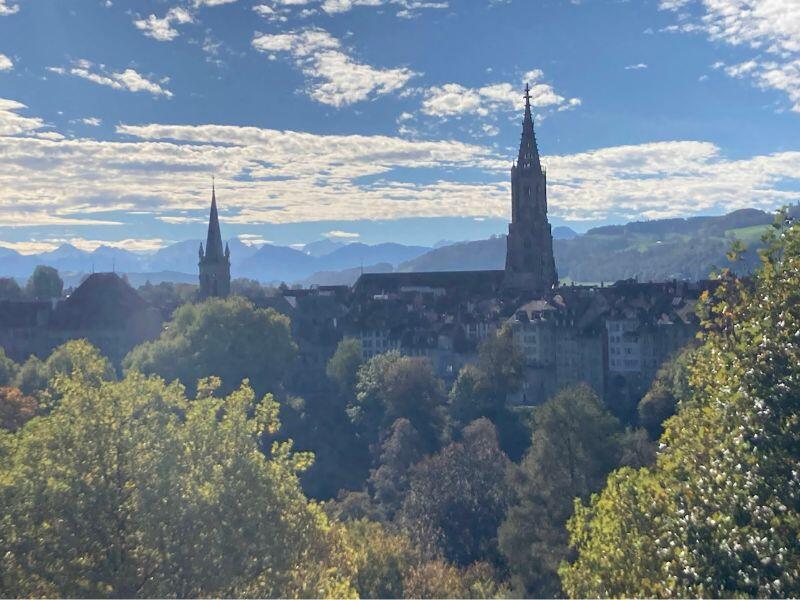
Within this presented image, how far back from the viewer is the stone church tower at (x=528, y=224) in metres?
125

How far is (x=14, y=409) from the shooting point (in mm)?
55750

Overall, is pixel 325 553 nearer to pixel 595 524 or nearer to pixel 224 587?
pixel 224 587

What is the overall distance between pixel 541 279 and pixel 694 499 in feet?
356

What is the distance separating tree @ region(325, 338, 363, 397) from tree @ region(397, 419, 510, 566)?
35.3m

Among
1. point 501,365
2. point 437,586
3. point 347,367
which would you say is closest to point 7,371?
point 347,367

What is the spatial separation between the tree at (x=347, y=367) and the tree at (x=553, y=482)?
134 ft

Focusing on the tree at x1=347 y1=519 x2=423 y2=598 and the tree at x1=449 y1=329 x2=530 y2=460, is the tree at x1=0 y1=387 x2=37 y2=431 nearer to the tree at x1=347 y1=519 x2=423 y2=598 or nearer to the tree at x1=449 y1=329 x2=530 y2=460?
the tree at x1=347 y1=519 x2=423 y2=598

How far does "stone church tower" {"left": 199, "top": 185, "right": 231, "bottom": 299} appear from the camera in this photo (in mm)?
137375

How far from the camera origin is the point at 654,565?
57.9 ft

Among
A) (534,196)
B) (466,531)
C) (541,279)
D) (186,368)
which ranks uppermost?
(534,196)

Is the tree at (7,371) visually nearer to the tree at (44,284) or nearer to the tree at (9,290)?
the tree at (44,284)

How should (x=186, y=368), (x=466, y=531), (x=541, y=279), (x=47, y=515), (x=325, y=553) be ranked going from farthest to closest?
(x=541, y=279) < (x=186, y=368) < (x=466, y=531) < (x=325, y=553) < (x=47, y=515)

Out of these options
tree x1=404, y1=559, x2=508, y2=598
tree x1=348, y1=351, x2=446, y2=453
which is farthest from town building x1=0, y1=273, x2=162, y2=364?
tree x1=404, y1=559, x2=508, y2=598

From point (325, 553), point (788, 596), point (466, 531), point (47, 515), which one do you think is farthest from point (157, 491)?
point (466, 531)
